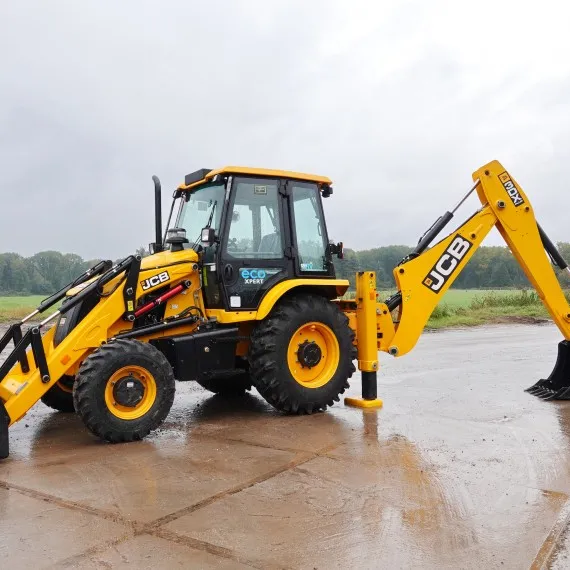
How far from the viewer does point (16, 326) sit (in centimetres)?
600

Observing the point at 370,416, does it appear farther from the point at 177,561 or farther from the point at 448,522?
the point at 177,561

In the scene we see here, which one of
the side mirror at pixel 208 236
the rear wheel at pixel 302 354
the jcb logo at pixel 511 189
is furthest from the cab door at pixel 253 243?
the jcb logo at pixel 511 189

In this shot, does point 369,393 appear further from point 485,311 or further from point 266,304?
point 485,311

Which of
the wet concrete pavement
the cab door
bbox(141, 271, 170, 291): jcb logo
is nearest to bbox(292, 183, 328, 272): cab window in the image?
the cab door

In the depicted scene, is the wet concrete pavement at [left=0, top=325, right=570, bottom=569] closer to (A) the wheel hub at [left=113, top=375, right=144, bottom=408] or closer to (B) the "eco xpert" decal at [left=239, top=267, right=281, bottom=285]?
(A) the wheel hub at [left=113, top=375, right=144, bottom=408]

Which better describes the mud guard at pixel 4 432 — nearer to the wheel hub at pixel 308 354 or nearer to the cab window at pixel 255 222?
the cab window at pixel 255 222

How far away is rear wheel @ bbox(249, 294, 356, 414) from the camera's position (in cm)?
648

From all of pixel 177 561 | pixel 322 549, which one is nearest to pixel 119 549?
pixel 177 561

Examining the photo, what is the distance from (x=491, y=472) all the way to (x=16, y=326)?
4.42 m

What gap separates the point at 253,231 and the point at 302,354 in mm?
1423

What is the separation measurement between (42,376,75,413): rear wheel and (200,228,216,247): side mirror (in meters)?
2.15

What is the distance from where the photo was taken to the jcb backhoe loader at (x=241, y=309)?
5.62 m

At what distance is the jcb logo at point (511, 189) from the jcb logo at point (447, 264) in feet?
2.49

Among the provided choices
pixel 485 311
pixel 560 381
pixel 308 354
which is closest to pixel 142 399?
pixel 308 354
